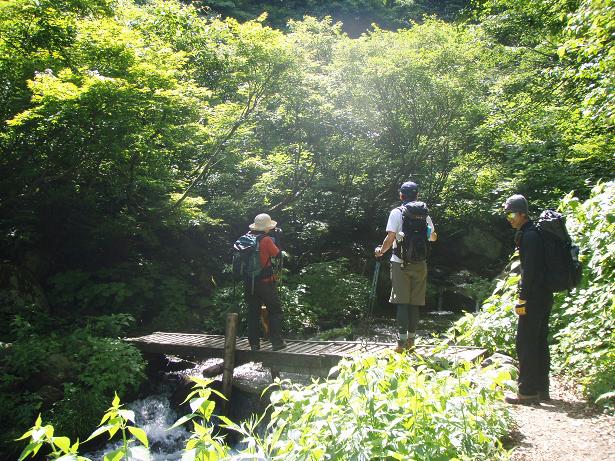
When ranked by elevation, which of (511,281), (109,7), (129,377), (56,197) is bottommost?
(129,377)

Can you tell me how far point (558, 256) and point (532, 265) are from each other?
0.85 ft

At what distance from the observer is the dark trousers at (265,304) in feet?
24.7

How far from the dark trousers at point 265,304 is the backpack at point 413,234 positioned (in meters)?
2.29

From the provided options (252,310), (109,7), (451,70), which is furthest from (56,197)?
(451,70)

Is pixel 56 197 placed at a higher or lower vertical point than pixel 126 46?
lower

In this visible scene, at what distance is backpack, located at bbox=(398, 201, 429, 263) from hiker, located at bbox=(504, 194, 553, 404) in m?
1.20

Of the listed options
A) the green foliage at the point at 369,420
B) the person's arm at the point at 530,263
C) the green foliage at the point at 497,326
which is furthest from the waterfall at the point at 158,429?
the person's arm at the point at 530,263

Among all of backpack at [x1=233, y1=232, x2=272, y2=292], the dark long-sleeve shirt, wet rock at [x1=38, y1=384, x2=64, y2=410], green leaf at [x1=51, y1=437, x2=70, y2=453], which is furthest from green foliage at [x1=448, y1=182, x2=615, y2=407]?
wet rock at [x1=38, y1=384, x2=64, y2=410]

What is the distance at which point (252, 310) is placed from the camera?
7793mm

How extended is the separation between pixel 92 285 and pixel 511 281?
856 cm

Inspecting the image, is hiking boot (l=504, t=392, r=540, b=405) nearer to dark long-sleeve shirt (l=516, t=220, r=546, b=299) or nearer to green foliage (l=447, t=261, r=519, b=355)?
dark long-sleeve shirt (l=516, t=220, r=546, b=299)

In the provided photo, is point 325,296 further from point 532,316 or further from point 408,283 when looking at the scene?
point 532,316

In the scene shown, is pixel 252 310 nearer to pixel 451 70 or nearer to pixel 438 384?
pixel 438 384

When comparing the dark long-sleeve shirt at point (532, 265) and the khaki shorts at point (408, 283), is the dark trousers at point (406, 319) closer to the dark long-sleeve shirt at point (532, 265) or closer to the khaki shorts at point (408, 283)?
the khaki shorts at point (408, 283)
